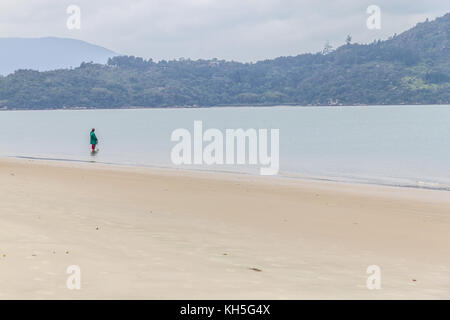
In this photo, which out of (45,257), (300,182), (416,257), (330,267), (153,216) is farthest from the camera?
(300,182)

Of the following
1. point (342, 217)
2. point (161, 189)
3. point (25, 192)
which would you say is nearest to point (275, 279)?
point (342, 217)

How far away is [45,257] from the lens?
895 centimetres

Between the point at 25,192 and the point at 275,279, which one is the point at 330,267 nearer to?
the point at 275,279

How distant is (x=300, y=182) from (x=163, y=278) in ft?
64.9

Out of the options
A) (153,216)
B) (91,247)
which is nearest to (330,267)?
(91,247)

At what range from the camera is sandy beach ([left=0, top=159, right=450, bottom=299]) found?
25.8 feet

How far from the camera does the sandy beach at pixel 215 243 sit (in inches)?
310

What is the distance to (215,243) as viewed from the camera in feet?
36.8

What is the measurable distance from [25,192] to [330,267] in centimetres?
1131

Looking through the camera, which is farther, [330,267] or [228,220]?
[228,220]
